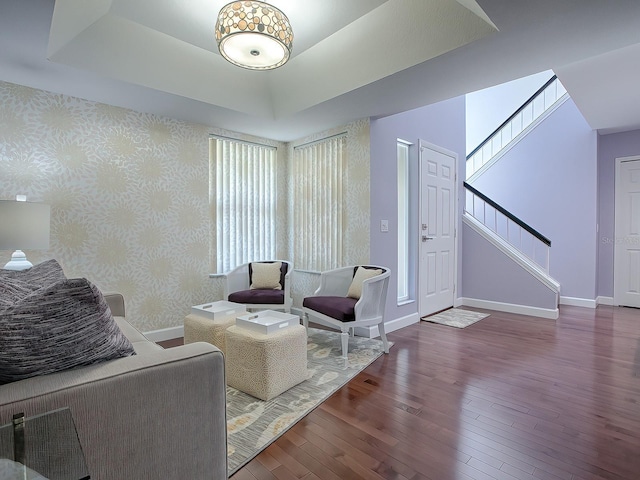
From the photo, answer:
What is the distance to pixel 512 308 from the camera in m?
4.74

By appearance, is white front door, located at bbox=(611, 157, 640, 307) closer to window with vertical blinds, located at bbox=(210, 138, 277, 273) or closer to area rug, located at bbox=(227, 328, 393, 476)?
area rug, located at bbox=(227, 328, 393, 476)

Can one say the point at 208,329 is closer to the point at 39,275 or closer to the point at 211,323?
the point at 211,323

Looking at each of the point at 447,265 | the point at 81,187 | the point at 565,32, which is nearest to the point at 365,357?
the point at 447,265

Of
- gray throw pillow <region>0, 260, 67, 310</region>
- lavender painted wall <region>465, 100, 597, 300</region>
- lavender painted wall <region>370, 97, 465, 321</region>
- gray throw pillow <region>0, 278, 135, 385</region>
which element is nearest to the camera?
gray throw pillow <region>0, 278, 135, 385</region>

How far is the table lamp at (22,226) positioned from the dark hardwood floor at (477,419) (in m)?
2.16

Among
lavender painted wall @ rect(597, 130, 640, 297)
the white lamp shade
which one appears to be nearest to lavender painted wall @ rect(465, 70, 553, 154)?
lavender painted wall @ rect(597, 130, 640, 297)

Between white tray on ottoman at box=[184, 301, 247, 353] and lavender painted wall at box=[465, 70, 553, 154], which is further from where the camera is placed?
lavender painted wall at box=[465, 70, 553, 154]

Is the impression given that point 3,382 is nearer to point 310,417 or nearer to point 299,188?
point 310,417

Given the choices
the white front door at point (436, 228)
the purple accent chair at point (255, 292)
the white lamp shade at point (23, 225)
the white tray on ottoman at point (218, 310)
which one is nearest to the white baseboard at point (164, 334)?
the purple accent chair at point (255, 292)

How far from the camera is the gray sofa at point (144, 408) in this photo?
3.16 ft

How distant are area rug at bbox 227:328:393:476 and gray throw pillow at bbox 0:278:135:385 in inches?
36.6

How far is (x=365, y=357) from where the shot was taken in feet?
9.92

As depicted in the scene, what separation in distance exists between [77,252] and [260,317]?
1.88 m

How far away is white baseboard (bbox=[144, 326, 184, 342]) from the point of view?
3518 mm
